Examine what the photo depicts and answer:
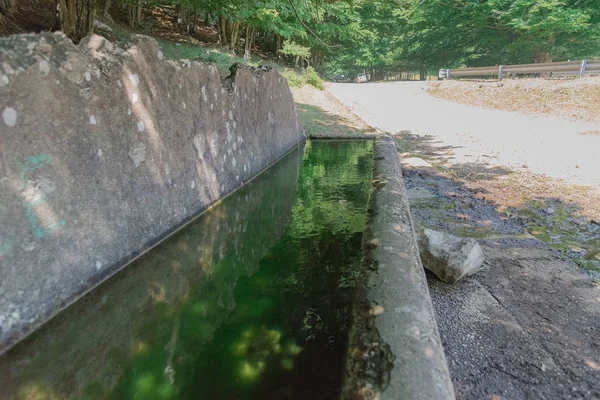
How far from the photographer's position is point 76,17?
597 centimetres

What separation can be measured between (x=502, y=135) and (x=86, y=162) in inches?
360

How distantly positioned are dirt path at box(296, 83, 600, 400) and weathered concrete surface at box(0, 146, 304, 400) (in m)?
1.40

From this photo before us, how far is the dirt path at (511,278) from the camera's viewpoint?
200 cm

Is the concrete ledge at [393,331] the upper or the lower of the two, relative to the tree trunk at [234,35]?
lower

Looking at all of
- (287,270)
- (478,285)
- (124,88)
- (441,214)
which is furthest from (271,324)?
(441,214)

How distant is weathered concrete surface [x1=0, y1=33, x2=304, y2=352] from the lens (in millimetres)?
1781

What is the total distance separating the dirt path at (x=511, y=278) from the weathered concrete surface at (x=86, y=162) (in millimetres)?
2106

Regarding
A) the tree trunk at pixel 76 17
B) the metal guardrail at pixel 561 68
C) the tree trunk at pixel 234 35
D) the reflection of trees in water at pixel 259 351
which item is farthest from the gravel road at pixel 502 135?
the tree trunk at pixel 76 17

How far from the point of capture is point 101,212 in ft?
7.57

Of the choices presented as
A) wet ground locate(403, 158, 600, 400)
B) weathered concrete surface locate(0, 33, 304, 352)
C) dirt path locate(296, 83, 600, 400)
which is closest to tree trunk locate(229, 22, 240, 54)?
dirt path locate(296, 83, 600, 400)

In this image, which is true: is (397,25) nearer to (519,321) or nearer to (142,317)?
(519,321)

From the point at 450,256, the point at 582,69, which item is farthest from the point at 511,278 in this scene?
the point at 582,69

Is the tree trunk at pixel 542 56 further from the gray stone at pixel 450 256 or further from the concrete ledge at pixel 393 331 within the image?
the concrete ledge at pixel 393 331

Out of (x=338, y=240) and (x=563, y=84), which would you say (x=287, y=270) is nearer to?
(x=338, y=240)
